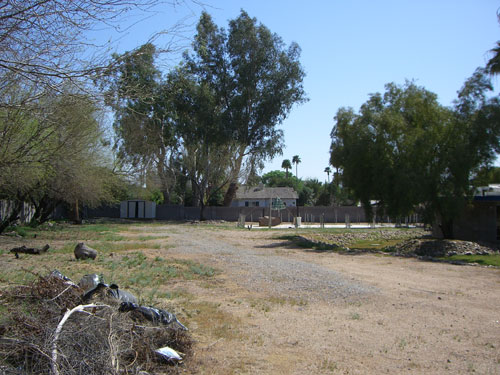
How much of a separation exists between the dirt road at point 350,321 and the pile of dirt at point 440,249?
17.9ft

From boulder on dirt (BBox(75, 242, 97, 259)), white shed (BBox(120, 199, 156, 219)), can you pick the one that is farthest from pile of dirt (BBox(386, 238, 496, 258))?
white shed (BBox(120, 199, 156, 219))

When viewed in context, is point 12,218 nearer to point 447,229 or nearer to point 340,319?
point 340,319

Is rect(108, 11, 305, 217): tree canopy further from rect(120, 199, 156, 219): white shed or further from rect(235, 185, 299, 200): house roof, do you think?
rect(235, 185, 299, 200): house roof

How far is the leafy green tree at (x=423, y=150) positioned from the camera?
2062 cm

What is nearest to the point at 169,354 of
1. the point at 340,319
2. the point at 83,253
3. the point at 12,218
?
the point at 340,319

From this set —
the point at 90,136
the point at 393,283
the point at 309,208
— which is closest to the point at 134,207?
the point at 309,208

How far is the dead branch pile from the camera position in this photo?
4.52 meters

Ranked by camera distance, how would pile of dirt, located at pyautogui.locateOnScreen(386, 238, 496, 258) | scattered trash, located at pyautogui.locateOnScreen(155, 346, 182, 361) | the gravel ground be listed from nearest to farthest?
scattered trash, located at pyautogui.locateOnScreen(155, 346, 182, 361)
the gravel ground
pile of dirt, located at pyautogui.locateOnScreen(386, 238, 496, 258)

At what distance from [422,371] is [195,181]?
45.9 meters

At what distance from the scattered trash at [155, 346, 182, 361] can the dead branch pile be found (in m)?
0.05

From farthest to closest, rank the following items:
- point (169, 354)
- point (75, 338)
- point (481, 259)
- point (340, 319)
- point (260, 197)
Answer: point (260, 197), point (481, 259), point (340, 319), point (169, 354), point (75, 338)

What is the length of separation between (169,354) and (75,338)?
1.13 meters

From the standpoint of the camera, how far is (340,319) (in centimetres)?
792

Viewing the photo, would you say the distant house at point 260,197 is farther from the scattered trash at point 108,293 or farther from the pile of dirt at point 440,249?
the scattered trash at point 108,293
